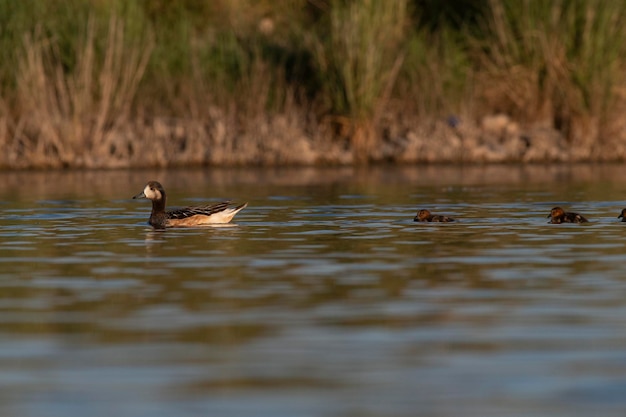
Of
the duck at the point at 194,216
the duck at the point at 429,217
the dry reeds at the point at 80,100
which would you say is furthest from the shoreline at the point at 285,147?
the duck at the point at 429,217

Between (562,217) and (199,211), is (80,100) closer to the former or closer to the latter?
(199,211)

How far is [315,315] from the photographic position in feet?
33.7

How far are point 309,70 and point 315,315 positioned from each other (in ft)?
88.3

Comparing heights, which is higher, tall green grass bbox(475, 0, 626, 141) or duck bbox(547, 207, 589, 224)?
tall green grass bbox(475, 0, 626, 141)

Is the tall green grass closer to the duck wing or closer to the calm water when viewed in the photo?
the calm water

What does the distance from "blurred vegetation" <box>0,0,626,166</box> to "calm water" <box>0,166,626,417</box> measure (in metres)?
13.0

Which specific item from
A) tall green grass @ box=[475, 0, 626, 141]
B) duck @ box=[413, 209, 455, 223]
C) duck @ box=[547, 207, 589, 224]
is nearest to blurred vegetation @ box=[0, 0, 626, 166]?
tall green grass @ box=[475, 0, 626, 141]

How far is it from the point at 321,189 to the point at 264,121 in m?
8.82

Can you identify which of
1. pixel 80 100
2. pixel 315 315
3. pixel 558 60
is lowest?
pixel 315 315

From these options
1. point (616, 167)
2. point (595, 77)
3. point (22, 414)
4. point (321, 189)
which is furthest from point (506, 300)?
point (595, 77)

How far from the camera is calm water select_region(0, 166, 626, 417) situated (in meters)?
7.60

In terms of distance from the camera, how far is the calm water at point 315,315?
7.60 metres

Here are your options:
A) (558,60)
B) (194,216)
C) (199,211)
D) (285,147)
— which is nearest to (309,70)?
(285,147)

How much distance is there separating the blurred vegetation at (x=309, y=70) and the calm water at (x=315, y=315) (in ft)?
42.5
